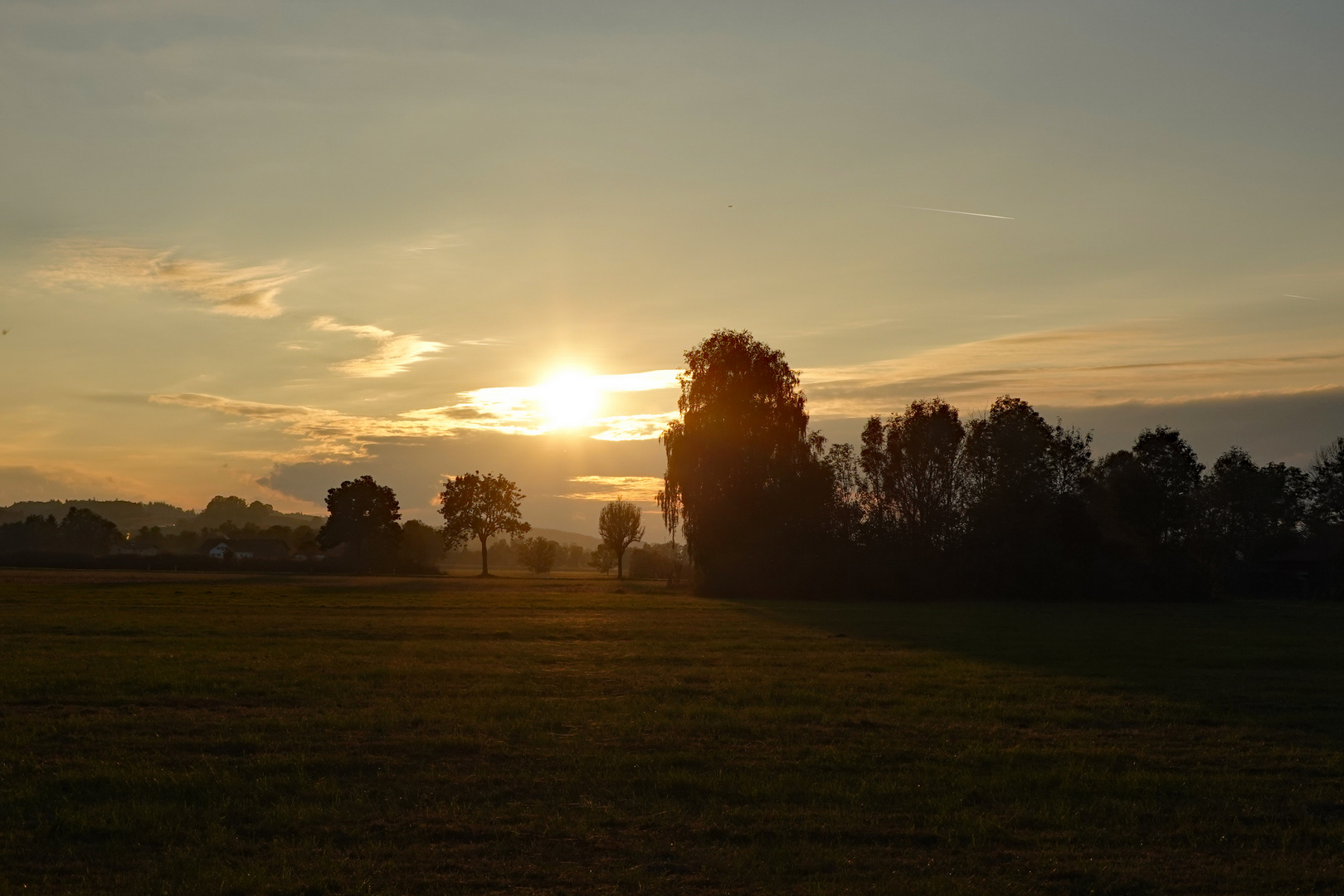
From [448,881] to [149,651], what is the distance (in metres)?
19.1

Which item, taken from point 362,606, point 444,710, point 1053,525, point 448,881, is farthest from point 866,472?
point 448,881

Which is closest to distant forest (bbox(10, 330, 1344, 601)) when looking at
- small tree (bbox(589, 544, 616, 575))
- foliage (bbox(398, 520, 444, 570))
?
foliage (bbox(398, 520, 444, 570))

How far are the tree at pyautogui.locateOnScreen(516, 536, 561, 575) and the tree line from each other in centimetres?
8627

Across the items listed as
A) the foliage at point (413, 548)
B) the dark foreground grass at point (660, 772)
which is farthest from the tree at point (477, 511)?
the dark foreground grass at point (660, 772)

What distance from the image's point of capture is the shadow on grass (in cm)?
1855

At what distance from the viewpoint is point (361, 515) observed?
121188 millimetres

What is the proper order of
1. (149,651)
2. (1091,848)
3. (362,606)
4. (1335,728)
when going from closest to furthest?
(1091,848) → (1335,728) → (149,651) → (362,606)

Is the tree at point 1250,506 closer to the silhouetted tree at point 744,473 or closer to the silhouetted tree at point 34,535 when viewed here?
the silhouetted tree at point 744,473

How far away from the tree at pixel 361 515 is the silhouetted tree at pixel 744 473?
61755mm

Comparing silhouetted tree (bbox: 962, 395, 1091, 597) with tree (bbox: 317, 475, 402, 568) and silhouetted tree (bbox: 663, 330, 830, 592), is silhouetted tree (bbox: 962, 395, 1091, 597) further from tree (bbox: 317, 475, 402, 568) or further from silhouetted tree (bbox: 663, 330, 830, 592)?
tree (bbox: 317, 475, 402, 568)

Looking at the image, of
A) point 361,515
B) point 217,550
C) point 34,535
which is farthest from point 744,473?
point 34,535

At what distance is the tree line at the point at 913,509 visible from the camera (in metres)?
65.4

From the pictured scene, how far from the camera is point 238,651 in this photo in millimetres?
24891

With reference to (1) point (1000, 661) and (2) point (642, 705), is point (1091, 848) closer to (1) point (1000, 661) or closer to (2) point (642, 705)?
(2) point (642, 705)
